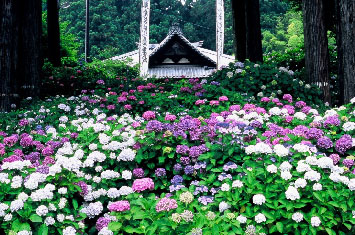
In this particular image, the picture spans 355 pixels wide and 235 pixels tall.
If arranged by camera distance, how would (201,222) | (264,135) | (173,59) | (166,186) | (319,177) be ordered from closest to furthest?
(201,222) < (319,177) < (166,186) < (264,135) < (173,59)

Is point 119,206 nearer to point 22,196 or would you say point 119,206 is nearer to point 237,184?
point 22,196

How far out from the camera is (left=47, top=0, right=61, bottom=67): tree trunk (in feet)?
39.2

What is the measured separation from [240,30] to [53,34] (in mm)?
5934

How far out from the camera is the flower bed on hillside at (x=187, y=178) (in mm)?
2414

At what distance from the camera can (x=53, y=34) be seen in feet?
40.0

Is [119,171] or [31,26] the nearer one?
[119,171]

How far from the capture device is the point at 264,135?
345cm

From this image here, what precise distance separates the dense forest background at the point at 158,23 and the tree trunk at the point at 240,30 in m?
22.3

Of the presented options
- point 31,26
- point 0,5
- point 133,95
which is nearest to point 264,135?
point 133,95

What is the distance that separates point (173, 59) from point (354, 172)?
69.4 feet

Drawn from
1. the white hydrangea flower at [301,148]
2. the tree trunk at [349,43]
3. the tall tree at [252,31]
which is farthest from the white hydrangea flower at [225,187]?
the tall tree at [252,31]

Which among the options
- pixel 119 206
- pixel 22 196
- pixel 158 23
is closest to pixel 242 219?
pixel 119 206

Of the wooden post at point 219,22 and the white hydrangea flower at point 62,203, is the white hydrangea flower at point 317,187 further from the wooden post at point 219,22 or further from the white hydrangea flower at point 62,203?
the wooden post at point 219,22

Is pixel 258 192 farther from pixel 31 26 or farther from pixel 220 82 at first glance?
pixel 31 26
